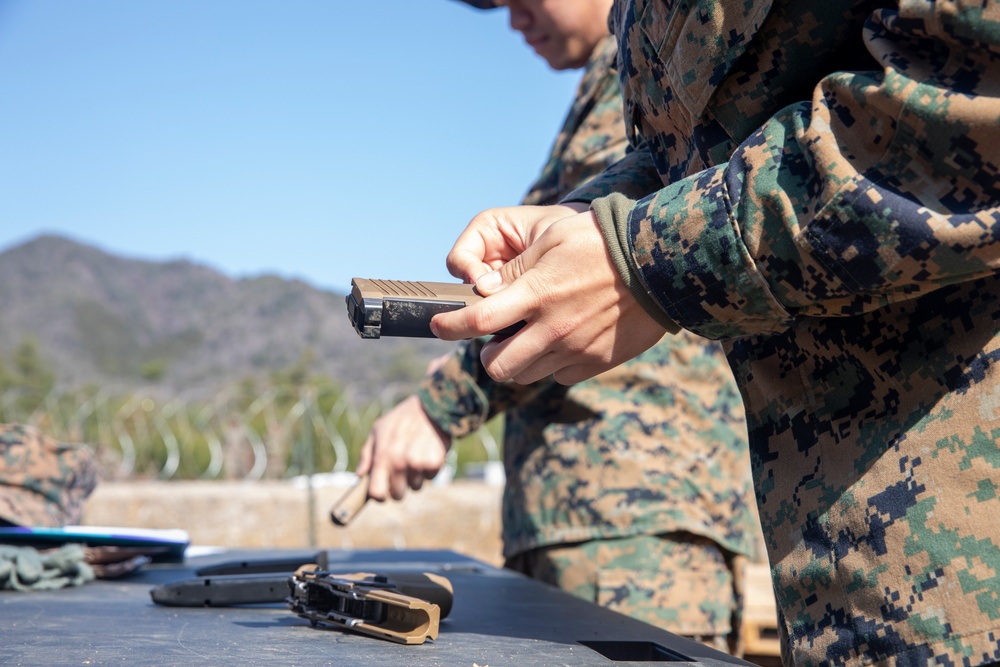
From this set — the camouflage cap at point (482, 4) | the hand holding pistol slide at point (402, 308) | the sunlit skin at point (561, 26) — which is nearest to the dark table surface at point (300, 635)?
the hand holding pistol slide at point (402, 308)

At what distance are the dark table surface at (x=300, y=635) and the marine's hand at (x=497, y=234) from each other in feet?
1.50

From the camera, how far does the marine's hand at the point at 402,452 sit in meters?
1.95

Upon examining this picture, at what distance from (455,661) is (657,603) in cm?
100

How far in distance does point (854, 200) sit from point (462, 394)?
125 centimetres

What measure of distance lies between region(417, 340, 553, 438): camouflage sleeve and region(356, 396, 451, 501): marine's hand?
1.1 inches

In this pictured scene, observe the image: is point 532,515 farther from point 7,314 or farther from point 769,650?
point 7,314

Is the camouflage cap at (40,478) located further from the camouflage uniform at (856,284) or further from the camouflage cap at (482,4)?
the camouflage uniform at (856,284)

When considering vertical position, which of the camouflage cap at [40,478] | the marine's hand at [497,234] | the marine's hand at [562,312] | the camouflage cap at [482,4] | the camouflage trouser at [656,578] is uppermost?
the camouflage cap at [482,4]

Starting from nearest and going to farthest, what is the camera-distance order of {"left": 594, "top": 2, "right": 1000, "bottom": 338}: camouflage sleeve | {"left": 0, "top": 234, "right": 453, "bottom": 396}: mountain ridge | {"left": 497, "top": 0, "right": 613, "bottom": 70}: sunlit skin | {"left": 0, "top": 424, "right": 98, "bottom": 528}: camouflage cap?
{"left": 594, "top": 2, "right": 1000, "bottom": 338}: camouflage sleeve < {"left": 0, "top": 424, "right": 98, "bottom": 528}: camouflage cap < {"left": 497, "top": 0, "right": 613, "bottom": 70}: sunlit skin < {"left": 0, "top": 234, "right": 453, "bottom": 396}: mountain ridge

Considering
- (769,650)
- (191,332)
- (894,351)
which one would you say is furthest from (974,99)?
(191,332)

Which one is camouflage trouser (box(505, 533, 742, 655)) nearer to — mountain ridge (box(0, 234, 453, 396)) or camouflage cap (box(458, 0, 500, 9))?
camouflage cap (box(458, 0, 500, 9))

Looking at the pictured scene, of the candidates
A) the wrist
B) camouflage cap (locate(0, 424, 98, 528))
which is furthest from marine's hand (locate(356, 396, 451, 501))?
the wrist

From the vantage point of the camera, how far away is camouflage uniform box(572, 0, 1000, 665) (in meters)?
0.79

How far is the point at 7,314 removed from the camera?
6781 centimetres
